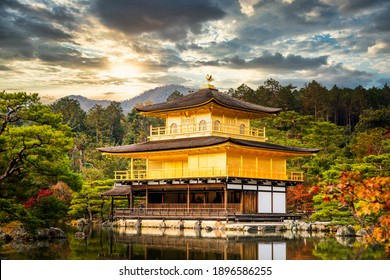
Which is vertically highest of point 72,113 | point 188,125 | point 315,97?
point 315,97

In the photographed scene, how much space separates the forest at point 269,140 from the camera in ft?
45.1

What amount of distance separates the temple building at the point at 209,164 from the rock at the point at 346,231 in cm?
696

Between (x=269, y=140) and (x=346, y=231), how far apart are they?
78.5 feet

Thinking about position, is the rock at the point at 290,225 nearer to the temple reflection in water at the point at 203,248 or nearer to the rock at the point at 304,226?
the rock at the point at 304,226

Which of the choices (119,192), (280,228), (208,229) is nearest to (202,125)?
(119,192)

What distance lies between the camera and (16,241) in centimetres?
2456

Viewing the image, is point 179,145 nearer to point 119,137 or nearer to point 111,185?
point 111,185

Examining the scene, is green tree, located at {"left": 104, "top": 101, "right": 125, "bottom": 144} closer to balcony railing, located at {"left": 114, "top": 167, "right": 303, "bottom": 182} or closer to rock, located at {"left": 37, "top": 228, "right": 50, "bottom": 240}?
balcony railing, located at {"left": 114, "top": 167, "right": 303, "bottom": 182}

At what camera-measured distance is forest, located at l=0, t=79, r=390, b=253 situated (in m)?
13.7

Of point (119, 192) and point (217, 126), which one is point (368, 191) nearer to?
point (217, 126)

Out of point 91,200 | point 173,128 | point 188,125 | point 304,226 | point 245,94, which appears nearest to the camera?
point 304,226

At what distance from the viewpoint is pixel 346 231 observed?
28938mm

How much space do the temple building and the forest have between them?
305 cm
